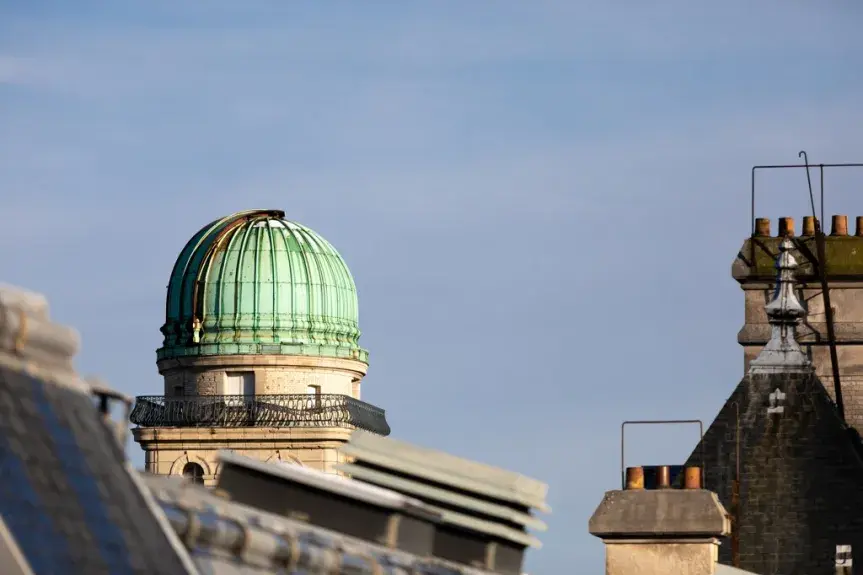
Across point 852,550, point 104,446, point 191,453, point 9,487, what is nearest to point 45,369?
point 104,446

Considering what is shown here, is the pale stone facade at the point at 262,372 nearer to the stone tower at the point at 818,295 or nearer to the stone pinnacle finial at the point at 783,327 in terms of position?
the stone tower at the point at 818,295

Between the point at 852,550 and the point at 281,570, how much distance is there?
20586 millimetres

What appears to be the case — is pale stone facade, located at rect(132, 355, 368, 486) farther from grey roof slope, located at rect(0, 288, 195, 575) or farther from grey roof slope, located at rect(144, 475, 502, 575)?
grey roof slope, located at rect(0, 288, 195, 575)

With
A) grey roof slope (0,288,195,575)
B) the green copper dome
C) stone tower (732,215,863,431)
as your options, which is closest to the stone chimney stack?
stone tower (732,215,863,431)

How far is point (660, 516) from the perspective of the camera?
23.7 metres

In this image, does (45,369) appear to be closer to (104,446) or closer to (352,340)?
(104,446)

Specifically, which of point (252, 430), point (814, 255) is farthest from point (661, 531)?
point (252, 430)

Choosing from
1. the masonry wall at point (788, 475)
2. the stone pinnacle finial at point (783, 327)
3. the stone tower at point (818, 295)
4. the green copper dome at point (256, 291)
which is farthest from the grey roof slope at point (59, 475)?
the green copper dome at point (256, 291)

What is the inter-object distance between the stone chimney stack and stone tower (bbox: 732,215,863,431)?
494 inches

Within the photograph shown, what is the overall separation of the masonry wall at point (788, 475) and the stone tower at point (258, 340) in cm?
5907

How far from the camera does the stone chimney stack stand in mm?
23547

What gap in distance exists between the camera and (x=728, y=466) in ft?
103

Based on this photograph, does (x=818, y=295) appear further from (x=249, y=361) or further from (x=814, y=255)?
(x=249, y=361)

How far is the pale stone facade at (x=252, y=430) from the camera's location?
90.0m
